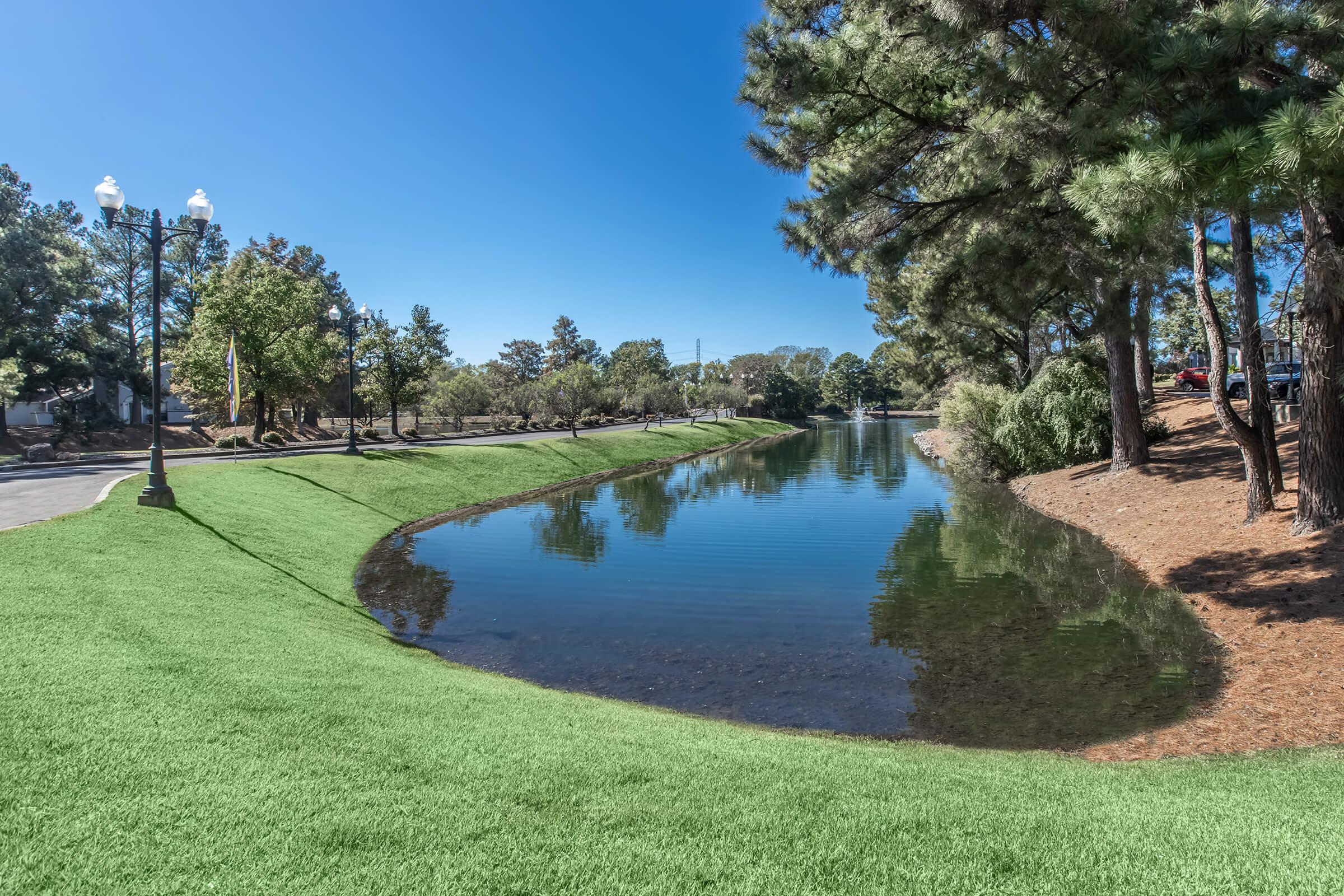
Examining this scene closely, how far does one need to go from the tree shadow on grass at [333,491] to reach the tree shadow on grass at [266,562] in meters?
5.90

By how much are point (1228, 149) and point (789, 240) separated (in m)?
6.83

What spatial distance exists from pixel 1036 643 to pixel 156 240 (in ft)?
48.3

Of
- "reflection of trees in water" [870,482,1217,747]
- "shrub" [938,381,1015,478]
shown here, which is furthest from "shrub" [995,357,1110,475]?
"reflection of trees in water" [870,482,1217,747]

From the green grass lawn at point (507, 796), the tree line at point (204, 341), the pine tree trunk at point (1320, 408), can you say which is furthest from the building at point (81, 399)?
the pine tree trunk at point (1320, 408)

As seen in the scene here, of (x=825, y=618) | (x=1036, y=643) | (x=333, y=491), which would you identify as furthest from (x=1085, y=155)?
(x=333, y=491)

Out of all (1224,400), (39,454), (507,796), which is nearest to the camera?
(507,796)

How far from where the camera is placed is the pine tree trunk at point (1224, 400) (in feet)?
34.3

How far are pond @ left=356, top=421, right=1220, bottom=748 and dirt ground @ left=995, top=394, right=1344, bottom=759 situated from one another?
0.35 metres

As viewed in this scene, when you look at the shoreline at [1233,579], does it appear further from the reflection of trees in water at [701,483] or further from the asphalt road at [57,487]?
the asphalt road at [57,487]

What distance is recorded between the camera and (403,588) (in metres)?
12.2

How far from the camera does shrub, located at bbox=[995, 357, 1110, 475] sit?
2020 cm

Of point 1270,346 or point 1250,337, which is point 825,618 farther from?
point 1270,346

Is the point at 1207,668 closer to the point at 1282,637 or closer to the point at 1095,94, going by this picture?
the point at 1282,637

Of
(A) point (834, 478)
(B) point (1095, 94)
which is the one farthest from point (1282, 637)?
(A) point (834, 478)
